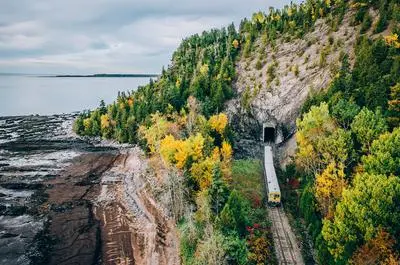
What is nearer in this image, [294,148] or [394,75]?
[394,75]

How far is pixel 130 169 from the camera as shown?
87688 millimetres

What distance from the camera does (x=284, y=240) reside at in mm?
47625

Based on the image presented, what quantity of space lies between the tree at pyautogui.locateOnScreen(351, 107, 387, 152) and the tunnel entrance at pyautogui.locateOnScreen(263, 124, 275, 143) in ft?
127

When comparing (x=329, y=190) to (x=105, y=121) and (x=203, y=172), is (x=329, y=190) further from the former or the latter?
(x=105, y=121)

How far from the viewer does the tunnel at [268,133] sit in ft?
299

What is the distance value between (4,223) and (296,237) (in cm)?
4733

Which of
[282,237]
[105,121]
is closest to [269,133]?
[282,237]

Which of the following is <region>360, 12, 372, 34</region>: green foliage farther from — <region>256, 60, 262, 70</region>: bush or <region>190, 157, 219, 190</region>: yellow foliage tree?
<region>190, 157, 219, 190</region>: yellow foliage tree

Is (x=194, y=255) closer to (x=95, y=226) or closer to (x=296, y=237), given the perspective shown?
(x=296, y=237)

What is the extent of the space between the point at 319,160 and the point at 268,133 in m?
38.3

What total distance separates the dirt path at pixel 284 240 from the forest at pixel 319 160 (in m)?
1.37

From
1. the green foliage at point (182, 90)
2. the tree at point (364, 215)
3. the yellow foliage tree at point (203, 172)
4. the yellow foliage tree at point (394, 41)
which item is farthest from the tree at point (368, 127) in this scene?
the green foliage at point (182, 90)

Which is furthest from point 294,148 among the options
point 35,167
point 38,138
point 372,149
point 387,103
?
point 38,138

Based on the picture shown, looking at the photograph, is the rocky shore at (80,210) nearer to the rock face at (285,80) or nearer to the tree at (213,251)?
the tree at (213,251)
